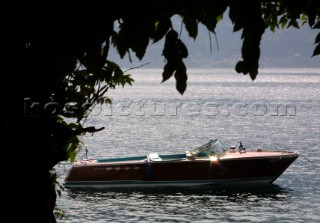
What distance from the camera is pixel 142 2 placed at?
2.74 meters

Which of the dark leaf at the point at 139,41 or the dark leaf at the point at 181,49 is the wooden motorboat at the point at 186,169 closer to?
the dark leaf at the point at 181,49

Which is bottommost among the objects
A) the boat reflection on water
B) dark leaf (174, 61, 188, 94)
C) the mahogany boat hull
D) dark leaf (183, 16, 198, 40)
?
the boat reflection on water

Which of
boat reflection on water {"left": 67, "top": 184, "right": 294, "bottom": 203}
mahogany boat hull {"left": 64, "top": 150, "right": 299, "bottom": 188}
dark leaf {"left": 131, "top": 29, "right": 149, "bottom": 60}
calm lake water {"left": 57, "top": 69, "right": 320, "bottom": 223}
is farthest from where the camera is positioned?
mahogany boat hull {"left": 64, "top": 150, "right": 299, "bottom": 188}

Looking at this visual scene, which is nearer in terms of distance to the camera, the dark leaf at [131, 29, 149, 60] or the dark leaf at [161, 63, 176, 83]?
the dark leaf at [131, 29, 149, 60]

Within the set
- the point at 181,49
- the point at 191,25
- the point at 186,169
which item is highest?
the point at 191,25

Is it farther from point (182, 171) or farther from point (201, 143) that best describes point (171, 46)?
point (201, 143)

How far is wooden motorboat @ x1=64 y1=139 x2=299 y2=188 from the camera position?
131 feet

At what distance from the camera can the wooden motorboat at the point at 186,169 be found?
131 feet

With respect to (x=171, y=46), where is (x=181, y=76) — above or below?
below

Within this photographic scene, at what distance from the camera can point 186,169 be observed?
4069 cm

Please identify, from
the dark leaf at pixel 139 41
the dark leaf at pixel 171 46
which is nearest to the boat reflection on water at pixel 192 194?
the dark leaf at pixel 171 46

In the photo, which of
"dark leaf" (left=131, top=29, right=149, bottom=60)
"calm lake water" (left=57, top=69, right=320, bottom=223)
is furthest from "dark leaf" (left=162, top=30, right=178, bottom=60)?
"calm lake water" (left=57, top=69, right=320, bottom=223)

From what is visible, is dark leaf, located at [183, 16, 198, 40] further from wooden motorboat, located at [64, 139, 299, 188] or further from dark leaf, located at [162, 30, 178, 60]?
wooden motorboat, located at [64, 139, 299, 188]

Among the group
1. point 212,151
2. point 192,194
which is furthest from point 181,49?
point 192,194
